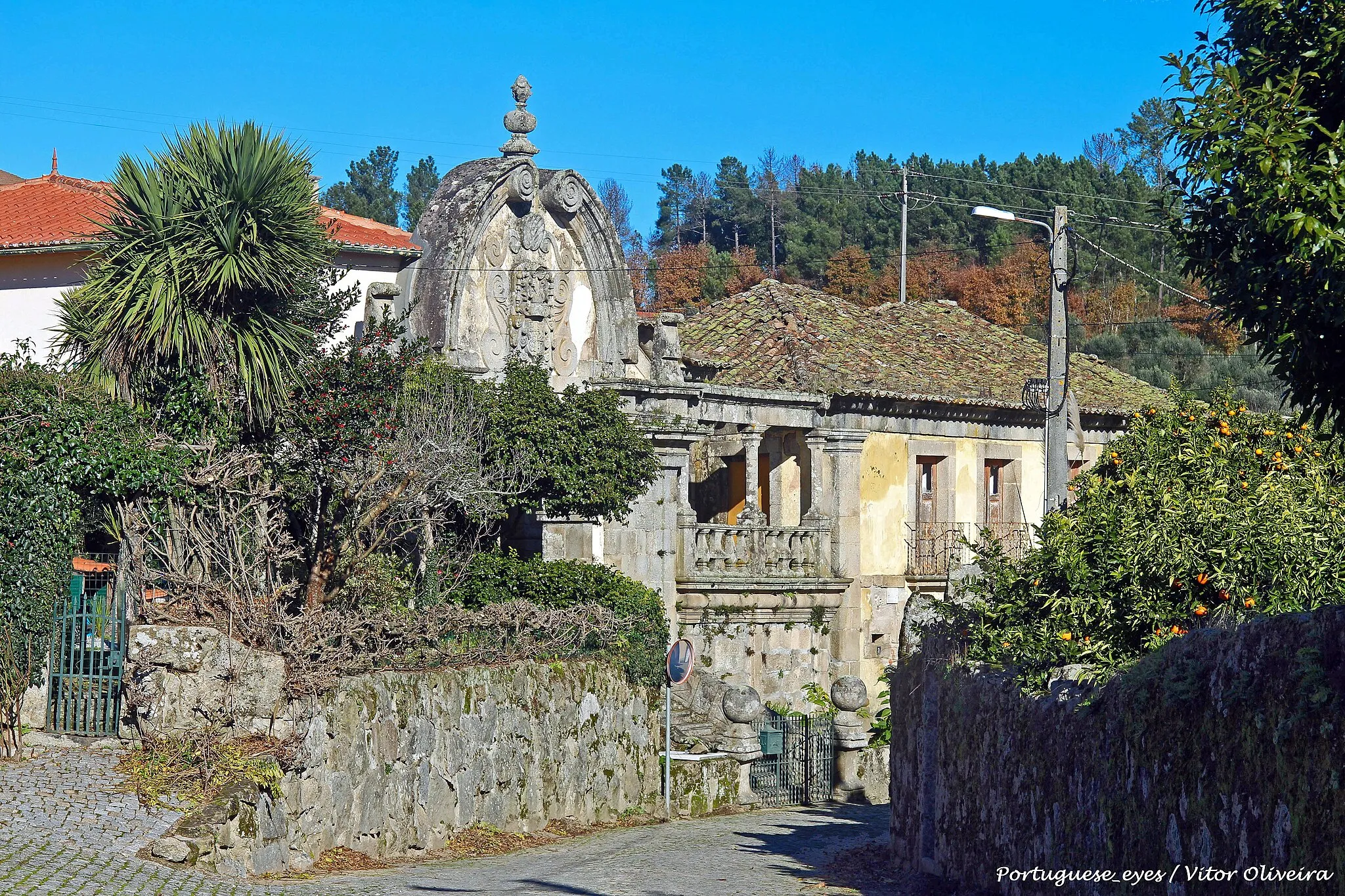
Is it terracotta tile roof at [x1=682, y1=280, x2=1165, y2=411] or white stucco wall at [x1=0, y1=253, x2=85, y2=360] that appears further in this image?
terracotta tile roof at [x1=682, y1=280, x2=1165, y2=411]

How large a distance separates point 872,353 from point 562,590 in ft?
38.1

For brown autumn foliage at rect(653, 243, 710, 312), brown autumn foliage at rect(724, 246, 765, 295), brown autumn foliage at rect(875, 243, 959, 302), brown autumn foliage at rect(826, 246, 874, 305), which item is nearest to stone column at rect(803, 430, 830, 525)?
brown autumn foliage at rect(724, 246, 765, 295)

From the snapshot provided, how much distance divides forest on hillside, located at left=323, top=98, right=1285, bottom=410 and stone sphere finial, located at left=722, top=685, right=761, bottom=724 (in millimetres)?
22101

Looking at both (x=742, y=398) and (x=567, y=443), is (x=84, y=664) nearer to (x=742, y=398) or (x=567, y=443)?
(x=567, y=443)

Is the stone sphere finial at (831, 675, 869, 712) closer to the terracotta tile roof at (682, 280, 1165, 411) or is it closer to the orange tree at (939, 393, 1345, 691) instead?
the terracotta tile roof at (682, 280, 1165, 411)

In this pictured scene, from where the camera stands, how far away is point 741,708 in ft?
66.7

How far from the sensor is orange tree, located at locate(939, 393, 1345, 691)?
11.2m

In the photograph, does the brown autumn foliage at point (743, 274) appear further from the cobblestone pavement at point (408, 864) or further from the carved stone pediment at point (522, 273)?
the cobblestone pavement at point (408, 864)

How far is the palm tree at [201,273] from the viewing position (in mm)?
15250

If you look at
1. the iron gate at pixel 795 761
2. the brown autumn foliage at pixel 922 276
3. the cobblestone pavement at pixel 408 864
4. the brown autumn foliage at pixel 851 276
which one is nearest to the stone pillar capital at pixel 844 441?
the iron gate at pixel 795 761

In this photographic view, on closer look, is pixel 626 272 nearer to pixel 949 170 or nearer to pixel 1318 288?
pixel 1318 288

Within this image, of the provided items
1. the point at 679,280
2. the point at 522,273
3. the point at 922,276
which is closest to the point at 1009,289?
the point at 922,276

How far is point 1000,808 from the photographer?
1169 centimetres

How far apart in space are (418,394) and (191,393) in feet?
11.8
